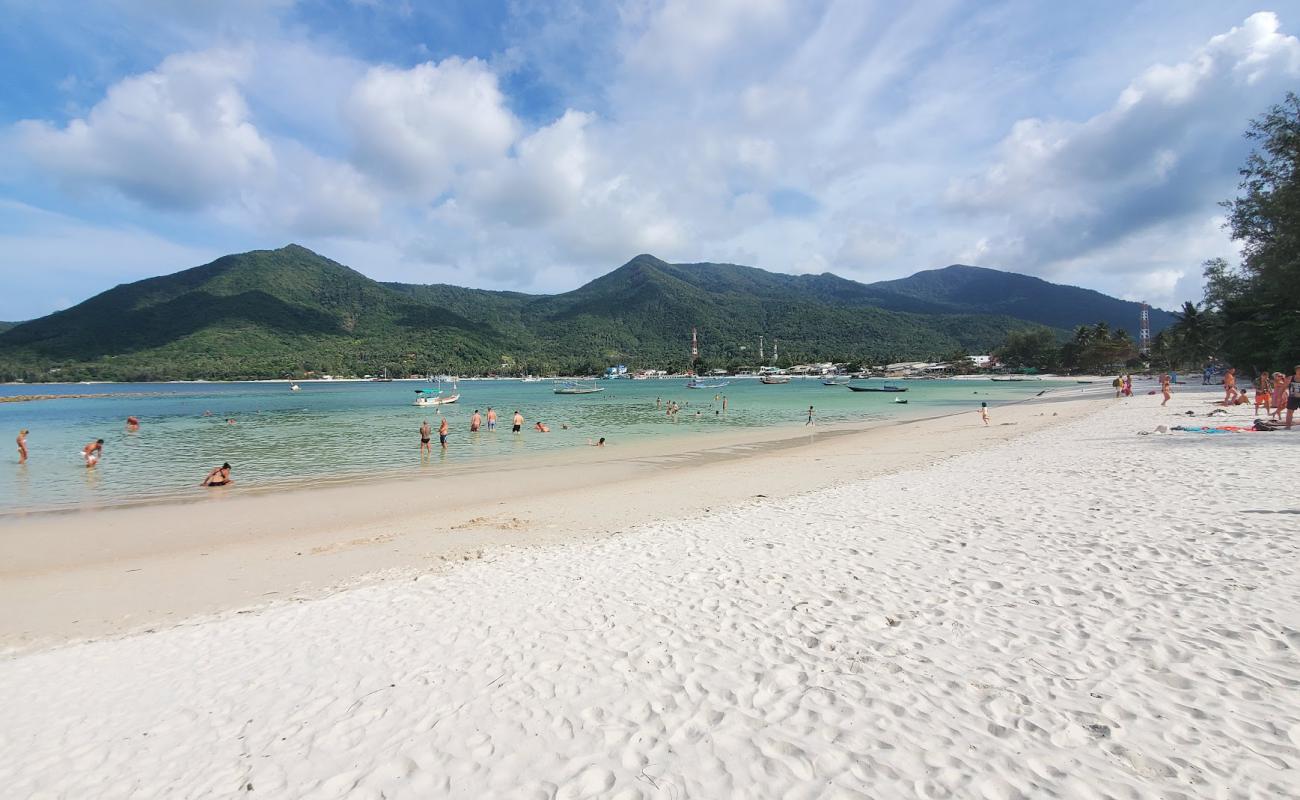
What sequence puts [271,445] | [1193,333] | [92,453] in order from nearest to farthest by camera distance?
1. [92,453]
2. [271,445]
3. [1193,333]

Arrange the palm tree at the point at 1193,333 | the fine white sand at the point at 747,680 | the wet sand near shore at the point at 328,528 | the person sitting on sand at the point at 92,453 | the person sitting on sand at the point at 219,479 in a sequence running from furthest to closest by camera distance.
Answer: the palm tree at the point at 1193,333 → the person sitting on sand at the point at 92,453 → the person sitting on sand at the point at 219,479 → the wet sand near shore at the point at 328,528 → the fine white sand at the point at 747,680

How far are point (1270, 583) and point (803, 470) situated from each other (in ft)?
38.2

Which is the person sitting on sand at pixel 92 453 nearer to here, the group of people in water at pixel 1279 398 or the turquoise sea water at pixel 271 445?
the turquoise sea water at pixel 271 445

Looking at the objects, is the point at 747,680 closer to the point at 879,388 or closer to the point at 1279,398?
the point at 1279,398

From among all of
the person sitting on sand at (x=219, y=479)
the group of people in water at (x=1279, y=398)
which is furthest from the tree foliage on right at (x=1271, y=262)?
the person sitting on sand at (x=219, y=479)

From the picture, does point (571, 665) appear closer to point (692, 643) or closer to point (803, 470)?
point (692, 643)

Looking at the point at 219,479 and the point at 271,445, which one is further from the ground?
the point at 219,479

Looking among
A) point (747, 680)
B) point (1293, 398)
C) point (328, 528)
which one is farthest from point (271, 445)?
point (1293, 398)

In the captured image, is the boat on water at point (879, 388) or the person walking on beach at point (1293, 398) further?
the boat on water at point (879, 388)

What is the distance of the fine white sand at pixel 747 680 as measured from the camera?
3162mm

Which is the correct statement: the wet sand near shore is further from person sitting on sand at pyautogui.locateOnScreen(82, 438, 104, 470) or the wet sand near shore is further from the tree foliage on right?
the tree foliage on right

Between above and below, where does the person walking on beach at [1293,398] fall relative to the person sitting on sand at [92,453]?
above

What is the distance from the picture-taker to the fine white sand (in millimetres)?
3162

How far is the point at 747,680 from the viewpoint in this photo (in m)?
4.15
